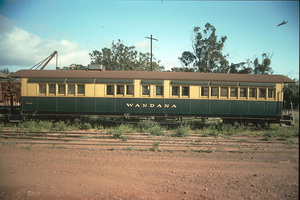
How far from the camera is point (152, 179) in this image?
509 centimetres

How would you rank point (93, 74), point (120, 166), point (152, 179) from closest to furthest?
point (152, 179), point (120, 166), point (93, 74)

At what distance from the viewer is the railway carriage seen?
38.4 feet

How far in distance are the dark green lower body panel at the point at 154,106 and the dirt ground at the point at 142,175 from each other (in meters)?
4.54

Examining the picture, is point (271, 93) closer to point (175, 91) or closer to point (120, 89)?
point (175, 91)

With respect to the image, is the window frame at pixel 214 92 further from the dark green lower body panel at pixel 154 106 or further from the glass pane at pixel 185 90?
the glass pane at pixel 185 90

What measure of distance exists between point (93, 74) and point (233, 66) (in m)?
20.6

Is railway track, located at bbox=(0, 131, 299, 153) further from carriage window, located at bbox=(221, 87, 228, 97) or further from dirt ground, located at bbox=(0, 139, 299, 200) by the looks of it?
carriage window, located at bbox=(221, 87, 228, 97)

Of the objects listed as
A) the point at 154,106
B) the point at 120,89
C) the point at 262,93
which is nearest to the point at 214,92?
the point at 262,93

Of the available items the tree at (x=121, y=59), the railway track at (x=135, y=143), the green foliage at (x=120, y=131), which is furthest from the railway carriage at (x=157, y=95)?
the tree at (x=121, y=59)

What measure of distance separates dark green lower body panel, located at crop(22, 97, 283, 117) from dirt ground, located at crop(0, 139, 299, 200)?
454 cm

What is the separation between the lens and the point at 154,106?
11727 millimetres

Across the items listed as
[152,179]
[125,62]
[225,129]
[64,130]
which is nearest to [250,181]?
[152,179]

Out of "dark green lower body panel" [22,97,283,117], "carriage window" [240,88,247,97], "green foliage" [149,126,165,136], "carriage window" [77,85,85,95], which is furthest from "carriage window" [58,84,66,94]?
"carriage window" [240,88,247,97]

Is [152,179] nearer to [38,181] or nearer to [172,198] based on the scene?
[172,198]
